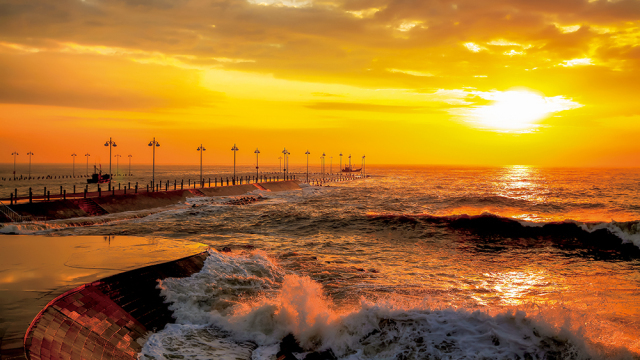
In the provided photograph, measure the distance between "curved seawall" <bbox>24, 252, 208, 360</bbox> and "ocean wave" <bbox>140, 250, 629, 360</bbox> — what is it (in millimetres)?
433

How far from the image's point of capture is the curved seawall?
7.26 meters

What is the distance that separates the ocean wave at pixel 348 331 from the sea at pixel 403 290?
1.1 inches

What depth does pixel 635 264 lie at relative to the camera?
1955cm

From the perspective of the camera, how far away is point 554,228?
27.9 m

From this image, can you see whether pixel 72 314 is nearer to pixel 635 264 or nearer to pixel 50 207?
pixel 635 264

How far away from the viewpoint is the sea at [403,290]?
28.2 ft

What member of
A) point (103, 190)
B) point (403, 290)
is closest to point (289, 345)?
point (403, 290)

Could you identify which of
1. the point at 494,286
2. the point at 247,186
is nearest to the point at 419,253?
the point at 494,286

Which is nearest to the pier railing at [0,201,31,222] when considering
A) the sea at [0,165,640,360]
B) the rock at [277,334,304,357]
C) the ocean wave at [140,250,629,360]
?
the sea at [0,165,640,360]

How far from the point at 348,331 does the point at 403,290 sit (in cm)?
475

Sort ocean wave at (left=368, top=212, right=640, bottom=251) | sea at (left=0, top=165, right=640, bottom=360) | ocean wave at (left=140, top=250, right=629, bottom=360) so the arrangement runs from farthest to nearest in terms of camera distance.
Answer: ocean wave at (left=368, top=212, right=640, bottom=251) → sea at (left=0, top=165, right=640, bottom=360) → ocean wave at (left=140, top=250, right=629, bottom=360)

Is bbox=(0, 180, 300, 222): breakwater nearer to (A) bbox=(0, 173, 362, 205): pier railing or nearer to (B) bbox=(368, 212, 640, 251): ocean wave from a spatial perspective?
(A) bbox=(0, 173, 362, 205): pier railing

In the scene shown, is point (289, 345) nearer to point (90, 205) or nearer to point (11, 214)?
point (11, 214)

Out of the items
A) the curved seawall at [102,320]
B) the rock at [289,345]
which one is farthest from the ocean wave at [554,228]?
the curved seawall at [102,320]
